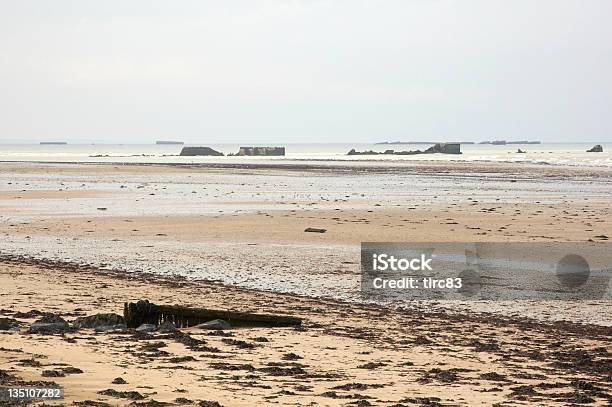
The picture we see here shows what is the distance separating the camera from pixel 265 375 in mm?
9438

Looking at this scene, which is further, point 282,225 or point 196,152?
point 196,152

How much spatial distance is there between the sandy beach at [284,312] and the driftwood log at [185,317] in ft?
0.69

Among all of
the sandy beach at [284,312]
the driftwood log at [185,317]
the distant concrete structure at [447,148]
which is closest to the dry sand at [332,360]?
the sandy beach at [284,312]

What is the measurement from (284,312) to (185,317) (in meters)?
2.04

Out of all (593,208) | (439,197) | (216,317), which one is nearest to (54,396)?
(216,317)

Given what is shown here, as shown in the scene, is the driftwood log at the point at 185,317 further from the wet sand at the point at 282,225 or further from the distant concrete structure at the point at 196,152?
the distant concrete structure at the point at 196,152

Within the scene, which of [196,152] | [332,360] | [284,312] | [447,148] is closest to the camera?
[332,360]

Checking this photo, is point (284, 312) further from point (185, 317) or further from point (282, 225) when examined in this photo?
point (282, 225)

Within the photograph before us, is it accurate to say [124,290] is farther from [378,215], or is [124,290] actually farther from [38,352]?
[378,215]

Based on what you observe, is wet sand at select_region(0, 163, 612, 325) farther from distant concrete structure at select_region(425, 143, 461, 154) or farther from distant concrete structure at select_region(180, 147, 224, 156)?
distant concrete structure at select_region(425, 143, 461, 154)

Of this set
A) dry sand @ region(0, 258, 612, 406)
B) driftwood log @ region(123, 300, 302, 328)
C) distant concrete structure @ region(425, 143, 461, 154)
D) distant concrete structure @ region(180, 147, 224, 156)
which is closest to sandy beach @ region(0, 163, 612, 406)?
dry sand @ region(0, 258, 612, 406)

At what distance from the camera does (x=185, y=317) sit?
12.2m

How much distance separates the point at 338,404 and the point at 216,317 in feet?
14.2

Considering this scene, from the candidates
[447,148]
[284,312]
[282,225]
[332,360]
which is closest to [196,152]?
[447,148]
